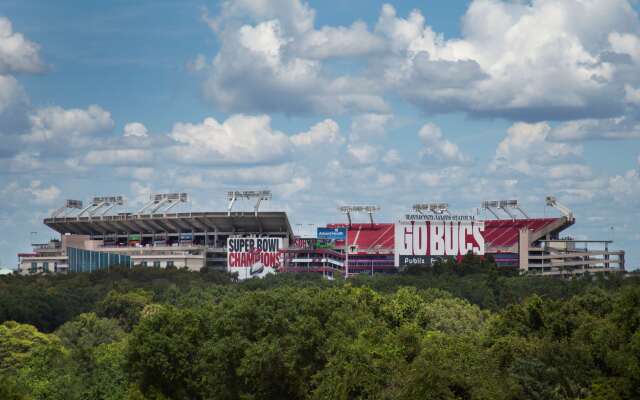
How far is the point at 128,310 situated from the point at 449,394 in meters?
95.0

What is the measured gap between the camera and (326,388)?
80.6 m

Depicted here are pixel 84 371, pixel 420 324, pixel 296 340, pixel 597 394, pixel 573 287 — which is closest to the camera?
pixel 597 394

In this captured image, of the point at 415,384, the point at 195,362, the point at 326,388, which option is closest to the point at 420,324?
the point at 195,362

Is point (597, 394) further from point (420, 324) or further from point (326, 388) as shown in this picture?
point (420, 324)

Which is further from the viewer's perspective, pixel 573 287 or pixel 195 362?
pixel 573 287

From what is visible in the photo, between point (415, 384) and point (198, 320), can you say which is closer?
point (415, 384)

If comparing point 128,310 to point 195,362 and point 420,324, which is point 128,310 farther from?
point 195,362

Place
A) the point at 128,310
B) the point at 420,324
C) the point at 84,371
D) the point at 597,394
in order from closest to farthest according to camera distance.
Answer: the point at 597,394
the point at 84,371
the point at 420,324
the point at 128,310

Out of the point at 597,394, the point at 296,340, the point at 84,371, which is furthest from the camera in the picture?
the point at 84,371

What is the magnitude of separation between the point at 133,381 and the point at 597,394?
3921cm

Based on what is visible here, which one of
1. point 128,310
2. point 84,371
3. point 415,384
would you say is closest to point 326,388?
point 415,384

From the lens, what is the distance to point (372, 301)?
409ft

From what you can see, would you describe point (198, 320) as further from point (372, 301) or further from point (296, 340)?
point (372, 301)

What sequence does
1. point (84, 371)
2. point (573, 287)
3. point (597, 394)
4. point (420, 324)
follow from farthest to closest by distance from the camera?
point (573, 287) → point (420, 324) → point (84, 371) → point (597, 394)
